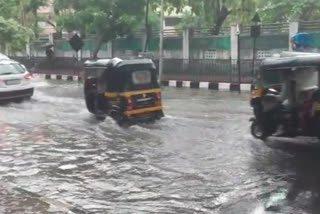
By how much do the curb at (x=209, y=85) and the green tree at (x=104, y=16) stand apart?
7.12 metres

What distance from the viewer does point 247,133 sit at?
12.0m

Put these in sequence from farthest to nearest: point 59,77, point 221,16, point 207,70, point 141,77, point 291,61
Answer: point 59,77, point 221,16, point 207,70, point 141,77, point 291,61

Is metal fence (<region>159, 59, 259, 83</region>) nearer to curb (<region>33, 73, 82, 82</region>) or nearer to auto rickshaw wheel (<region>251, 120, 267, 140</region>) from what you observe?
curb (<region>33, 73, 82, 82</region>)

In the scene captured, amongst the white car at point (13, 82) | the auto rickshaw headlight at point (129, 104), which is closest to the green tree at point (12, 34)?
the white car at point (13, 82)

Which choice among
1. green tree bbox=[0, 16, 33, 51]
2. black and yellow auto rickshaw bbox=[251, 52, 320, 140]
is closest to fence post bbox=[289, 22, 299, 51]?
black and yellow auto rickshaw bbox=[251, 52, 320, 140]

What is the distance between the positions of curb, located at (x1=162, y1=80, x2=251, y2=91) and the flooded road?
816 cm

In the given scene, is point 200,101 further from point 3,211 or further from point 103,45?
point 103,45

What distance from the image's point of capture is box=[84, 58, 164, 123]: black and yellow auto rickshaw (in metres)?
13.1

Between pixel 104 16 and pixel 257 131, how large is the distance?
22097 millimetres

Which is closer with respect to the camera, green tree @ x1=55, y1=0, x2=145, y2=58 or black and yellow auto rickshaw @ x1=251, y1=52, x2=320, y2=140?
black and yellow auto rickshaw @ x1=251, y1=52, x2=320, y2=140

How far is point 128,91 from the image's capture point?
13.2 m

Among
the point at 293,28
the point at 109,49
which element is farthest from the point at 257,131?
the point at 109,49

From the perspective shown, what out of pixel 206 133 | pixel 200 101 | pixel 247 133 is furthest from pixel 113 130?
pixel 200 101

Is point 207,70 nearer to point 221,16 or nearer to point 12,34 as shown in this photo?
point 221,16
